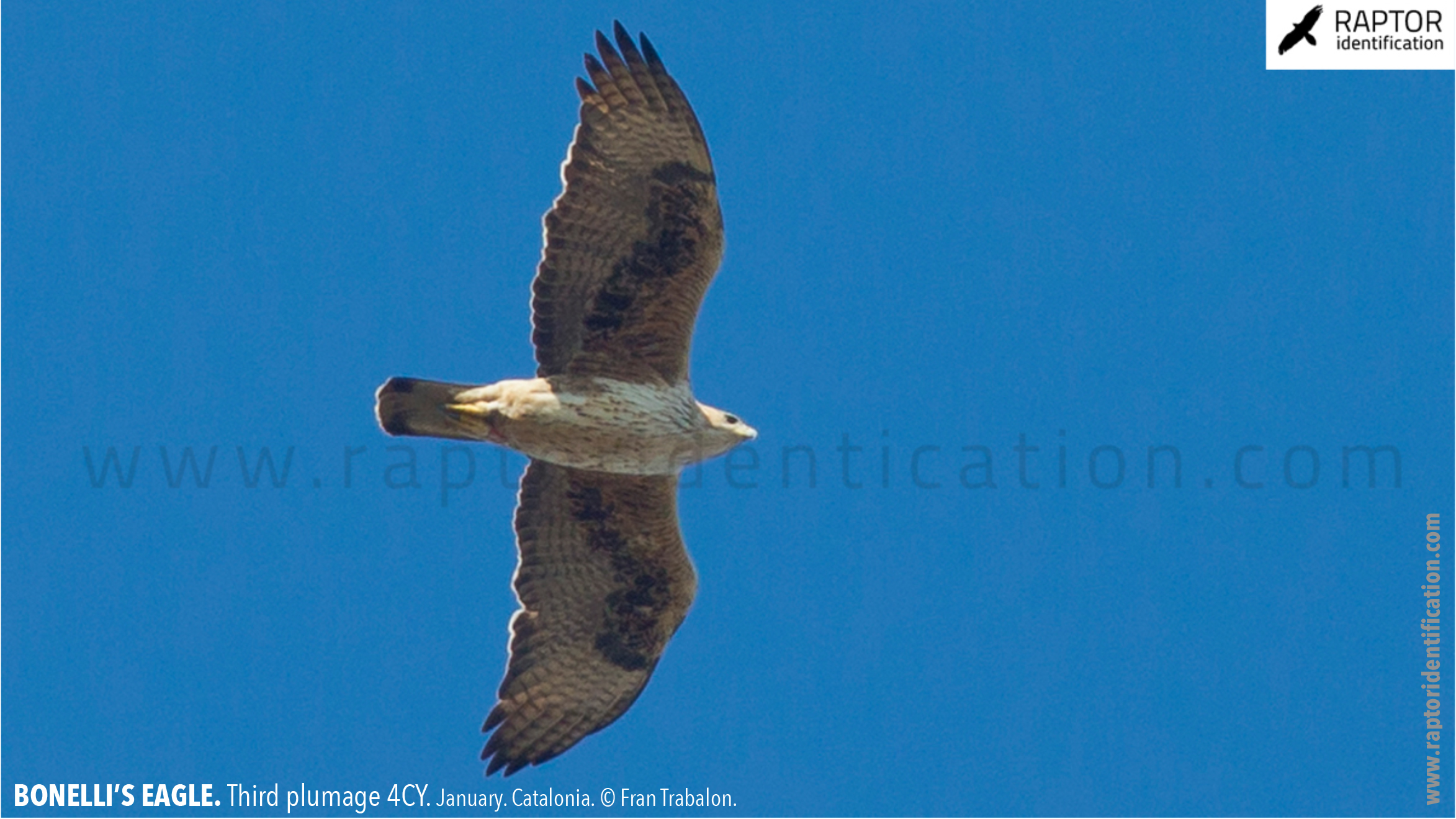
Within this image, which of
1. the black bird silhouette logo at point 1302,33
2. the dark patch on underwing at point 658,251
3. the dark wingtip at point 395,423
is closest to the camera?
the dark patch on underwing at point 658,251

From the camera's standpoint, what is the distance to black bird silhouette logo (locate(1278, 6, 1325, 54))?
16125 mm

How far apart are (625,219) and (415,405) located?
5.76ft

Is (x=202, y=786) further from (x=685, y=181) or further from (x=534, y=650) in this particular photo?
(x=685, y=181)

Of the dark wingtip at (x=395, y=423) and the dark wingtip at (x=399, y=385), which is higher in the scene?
the dark wingtip at (x=399, y=385)

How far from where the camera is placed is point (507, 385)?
40.1 ft

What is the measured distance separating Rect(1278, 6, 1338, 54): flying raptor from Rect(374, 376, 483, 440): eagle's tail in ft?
25.9

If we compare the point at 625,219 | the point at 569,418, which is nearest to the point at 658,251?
the point at 625,219

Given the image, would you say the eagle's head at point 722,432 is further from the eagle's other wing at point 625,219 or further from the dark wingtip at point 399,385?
the dark wingtip at point 399,385

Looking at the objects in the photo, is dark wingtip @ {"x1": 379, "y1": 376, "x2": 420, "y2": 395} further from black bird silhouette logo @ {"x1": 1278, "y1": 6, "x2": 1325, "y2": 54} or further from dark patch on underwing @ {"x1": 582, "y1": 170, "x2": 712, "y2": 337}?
black bird silhouette logo @ {"x1": 1278, "y1": 6, "x2": 1325, "y2": 54}

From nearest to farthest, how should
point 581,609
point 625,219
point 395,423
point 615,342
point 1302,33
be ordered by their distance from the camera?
point 625,219, point 395,423, point 615,342, point 581,609, point 1302,33

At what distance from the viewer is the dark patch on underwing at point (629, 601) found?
13.1m

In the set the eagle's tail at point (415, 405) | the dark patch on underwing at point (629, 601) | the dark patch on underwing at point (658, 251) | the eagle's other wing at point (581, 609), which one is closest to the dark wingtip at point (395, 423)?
the eagle's tail at point (415, 405)

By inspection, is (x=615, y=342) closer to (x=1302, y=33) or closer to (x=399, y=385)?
(x=399, y=385)

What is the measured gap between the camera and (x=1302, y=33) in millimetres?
16172
